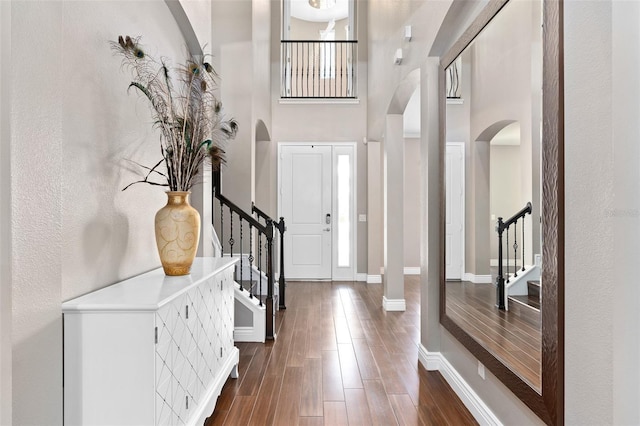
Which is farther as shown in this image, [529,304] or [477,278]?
[477,278]

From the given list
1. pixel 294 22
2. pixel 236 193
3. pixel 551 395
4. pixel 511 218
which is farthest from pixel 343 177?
pixel 551 395

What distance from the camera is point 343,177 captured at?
720 cm

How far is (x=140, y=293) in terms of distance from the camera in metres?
1.75

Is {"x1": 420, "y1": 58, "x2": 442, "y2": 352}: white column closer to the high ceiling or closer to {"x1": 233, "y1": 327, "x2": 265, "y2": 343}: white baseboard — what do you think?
{"x1": 233, "y1": 327, "x2": 265, "y2": 343}: white baseboard

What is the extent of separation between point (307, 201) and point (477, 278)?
16.1 feet

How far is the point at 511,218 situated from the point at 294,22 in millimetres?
8043

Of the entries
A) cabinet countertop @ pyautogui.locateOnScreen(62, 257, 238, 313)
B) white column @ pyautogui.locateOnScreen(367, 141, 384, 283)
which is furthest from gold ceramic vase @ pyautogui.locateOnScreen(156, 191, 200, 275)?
white column @ pyautogui.locateOnScreen(367, 141, 384, 283)

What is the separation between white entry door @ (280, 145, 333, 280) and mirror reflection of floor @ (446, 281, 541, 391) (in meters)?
4.39

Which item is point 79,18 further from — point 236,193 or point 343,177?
point 343,177

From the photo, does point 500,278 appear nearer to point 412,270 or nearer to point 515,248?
point 515,248

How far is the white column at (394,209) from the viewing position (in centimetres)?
490

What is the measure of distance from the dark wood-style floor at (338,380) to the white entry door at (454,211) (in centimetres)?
83

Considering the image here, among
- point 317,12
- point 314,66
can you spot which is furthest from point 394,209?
point 317,12

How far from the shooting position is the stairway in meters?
1.72
